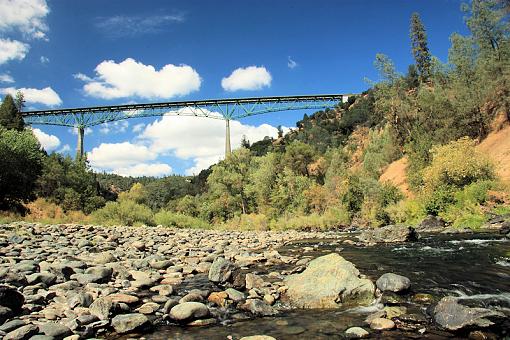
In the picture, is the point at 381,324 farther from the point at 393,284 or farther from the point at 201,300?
the point at 201,300

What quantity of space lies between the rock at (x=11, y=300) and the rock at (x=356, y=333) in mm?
5236

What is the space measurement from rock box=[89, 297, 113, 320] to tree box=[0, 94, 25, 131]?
52990 millimetres

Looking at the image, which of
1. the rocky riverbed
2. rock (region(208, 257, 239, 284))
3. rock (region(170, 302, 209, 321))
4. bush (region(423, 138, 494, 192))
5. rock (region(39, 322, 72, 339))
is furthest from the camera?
bush (region(423, 138, 494, 192))

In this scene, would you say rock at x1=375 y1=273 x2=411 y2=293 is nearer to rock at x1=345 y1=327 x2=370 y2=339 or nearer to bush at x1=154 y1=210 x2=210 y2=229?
rock at x1=345 y1=327 x2=370 y2=339

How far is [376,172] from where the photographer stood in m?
45.3

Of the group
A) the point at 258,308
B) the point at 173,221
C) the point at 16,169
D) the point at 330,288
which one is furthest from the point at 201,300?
the point at 16,169

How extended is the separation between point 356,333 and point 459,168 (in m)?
22.2

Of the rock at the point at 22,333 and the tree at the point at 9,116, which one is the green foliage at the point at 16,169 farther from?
the rock at the point at 22,333

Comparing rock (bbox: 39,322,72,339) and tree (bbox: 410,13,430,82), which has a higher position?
tree (bbox: 410,13,430,82)

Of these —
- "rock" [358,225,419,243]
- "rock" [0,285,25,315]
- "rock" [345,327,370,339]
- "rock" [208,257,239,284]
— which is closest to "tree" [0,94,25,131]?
"rock" [358,225,419,243]

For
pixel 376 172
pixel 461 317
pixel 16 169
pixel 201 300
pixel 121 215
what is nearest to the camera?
pixel 461 317

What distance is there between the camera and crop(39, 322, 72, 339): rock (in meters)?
5.49

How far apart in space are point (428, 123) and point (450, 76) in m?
5.43

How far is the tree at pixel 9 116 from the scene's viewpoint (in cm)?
5119
